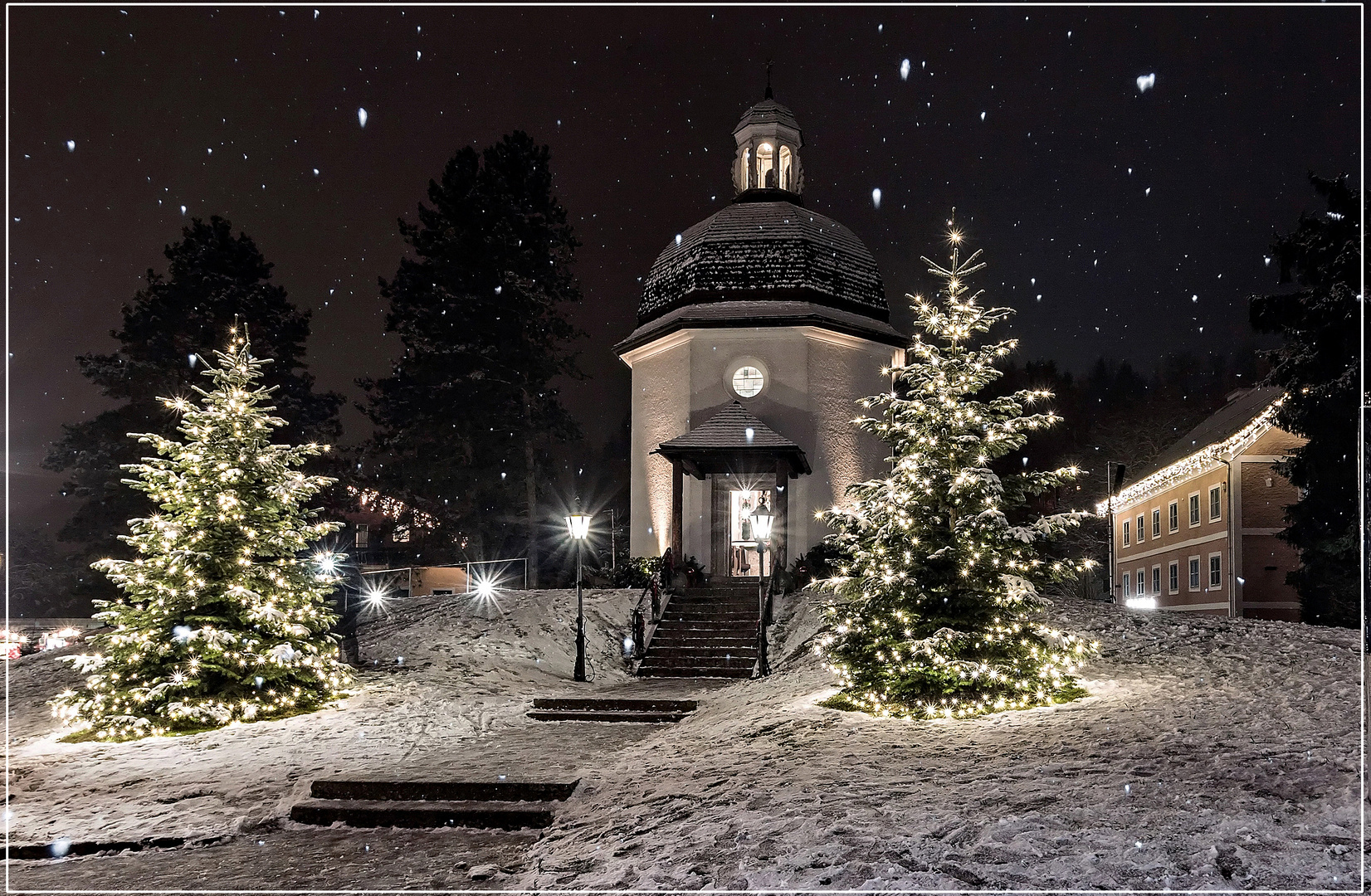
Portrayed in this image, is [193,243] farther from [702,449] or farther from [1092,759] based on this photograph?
[1092,759]

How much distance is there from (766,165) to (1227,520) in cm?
1878

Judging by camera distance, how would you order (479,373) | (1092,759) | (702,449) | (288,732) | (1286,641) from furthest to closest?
(479,373) < (702,449) < (1286,641) < (288,732) < (1092,759)

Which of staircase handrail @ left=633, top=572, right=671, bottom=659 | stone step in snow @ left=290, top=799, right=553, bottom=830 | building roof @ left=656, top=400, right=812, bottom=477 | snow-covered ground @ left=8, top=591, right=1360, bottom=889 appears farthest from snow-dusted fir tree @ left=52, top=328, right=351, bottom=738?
building roof @ left=656, top=400, right=812, bottom=477

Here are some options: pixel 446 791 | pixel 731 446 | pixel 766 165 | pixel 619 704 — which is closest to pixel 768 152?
pixel 766 165

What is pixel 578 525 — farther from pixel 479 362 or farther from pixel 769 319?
pixel 479 362

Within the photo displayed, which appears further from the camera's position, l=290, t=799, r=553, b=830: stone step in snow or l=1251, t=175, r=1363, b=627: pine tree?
l=1251, t=175, r=1363, b=627: pine tree

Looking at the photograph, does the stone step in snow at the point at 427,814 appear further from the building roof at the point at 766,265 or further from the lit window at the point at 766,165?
the lit window at the point at 766,165

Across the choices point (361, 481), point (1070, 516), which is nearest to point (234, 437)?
point (1070, 516)

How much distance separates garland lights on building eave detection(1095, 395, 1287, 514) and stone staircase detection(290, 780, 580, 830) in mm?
17453

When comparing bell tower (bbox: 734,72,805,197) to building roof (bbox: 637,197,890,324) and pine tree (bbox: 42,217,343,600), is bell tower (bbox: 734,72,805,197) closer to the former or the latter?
building roof (bbox: 637,197,890,324)

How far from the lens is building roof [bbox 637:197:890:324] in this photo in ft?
88.0

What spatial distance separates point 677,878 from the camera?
5.96 meters

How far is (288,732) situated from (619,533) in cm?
3129

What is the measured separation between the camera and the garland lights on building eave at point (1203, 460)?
26.1 metres
